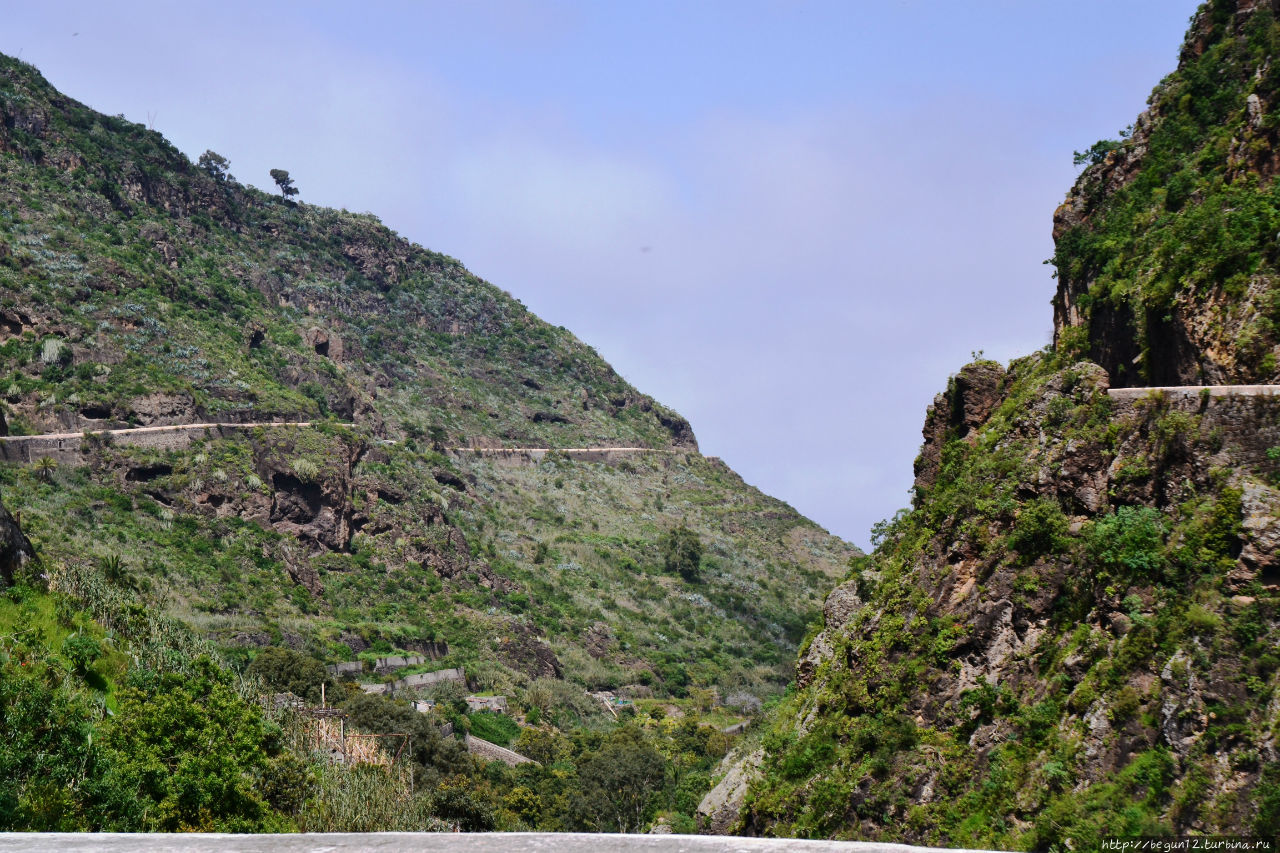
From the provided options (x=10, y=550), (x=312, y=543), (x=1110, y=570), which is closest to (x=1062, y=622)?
(x=1110, y=570)

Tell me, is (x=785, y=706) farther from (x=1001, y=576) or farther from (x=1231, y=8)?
(x=1231, y=8)

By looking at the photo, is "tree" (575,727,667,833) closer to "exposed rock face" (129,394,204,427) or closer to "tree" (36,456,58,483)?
"tree" (36,456,58,483)

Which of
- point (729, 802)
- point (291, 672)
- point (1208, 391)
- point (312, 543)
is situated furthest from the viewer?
point (312, 543)

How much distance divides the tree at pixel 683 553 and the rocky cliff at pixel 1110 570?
225 ft

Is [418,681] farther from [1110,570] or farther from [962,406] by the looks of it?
[1110,570]

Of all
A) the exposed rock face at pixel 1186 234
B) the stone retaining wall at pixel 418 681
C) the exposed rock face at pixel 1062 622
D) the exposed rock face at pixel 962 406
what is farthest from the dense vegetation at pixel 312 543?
the exposed rock face at pixel 1186 234

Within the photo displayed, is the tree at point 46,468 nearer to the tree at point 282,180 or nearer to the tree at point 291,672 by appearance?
the tree at point 291,672

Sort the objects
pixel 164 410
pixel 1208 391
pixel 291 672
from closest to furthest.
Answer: pixel 1208 391 < pixel 291 672 < pixel 164 410

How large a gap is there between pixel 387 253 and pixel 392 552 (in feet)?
264

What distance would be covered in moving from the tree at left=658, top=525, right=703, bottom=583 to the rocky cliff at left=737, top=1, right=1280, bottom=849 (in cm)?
6861

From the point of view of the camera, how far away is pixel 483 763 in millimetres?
47531

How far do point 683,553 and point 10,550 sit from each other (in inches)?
3046

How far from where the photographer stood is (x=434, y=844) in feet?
16.5

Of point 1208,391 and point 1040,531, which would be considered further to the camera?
point 1040,531
